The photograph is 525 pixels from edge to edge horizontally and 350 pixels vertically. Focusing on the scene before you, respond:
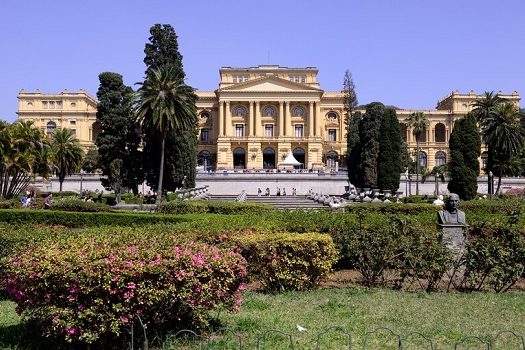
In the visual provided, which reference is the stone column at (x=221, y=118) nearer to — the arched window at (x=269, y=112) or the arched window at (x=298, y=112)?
the arched window at (x=269, y=112)

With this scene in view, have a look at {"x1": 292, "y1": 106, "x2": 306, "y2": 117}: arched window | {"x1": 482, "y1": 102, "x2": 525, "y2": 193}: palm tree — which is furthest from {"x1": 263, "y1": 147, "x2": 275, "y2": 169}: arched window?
{"x1": 482, "y1": 102, "x2": 525, "y2": 193}: palm tree

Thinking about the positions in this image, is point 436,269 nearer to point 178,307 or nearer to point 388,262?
point 388,262

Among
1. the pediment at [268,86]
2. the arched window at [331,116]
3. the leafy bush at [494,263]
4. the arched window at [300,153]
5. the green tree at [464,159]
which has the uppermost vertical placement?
the pediment at [268,86]

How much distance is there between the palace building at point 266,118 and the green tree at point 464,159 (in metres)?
40.0

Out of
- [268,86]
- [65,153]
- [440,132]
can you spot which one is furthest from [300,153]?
[65,153]

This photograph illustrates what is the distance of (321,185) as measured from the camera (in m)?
54.2

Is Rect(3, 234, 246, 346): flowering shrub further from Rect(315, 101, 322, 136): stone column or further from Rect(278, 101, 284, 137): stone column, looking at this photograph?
Rect(315, 101, 322, 136): stone column

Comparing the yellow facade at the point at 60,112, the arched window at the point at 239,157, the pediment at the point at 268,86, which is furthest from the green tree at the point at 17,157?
the yellow facade at the point at 60,112

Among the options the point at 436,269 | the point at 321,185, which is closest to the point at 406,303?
the point at 436,269

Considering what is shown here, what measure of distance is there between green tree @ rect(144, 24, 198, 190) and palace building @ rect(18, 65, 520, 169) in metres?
36.6

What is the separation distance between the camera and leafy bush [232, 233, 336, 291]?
34.6 ft

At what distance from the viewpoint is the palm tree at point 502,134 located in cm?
4759

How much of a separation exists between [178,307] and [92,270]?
1.13 m

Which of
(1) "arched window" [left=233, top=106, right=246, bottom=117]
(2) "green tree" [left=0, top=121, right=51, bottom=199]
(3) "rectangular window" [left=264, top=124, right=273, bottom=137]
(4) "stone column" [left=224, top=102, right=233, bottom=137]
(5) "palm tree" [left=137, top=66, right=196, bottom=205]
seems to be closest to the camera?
(2) "green tree" [left=0, top=121, right=51, bottom=199]
